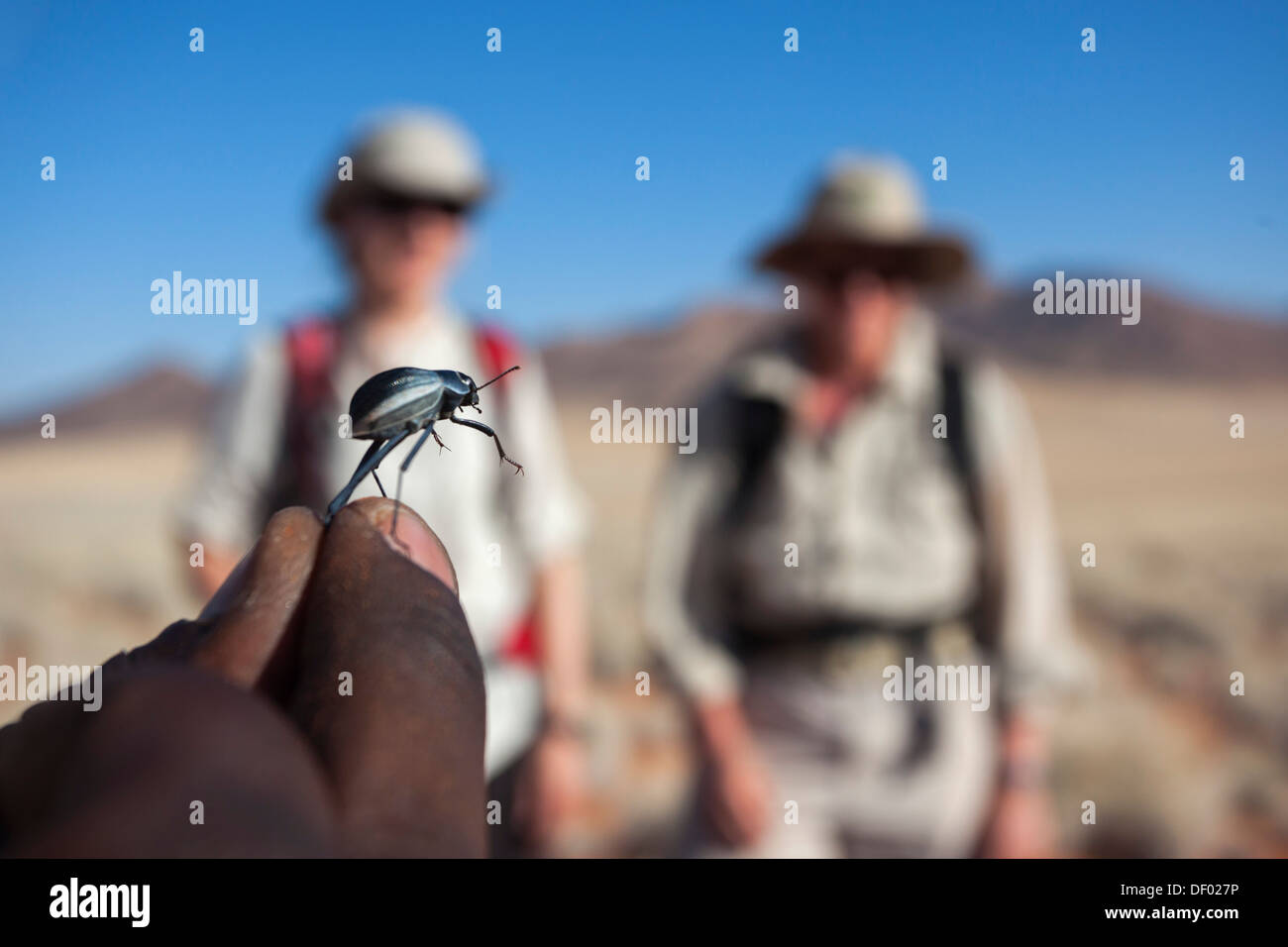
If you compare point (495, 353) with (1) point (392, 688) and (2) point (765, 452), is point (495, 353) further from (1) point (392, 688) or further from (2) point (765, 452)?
(1) point (392, 688)

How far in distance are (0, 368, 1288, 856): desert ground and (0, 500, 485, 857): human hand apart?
9.74 feet

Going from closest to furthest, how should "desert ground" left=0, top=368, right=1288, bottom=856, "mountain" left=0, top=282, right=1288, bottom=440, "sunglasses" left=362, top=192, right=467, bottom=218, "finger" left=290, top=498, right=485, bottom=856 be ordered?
1. "finger" left=290, top=498, right=485, bottom=856
2. "sunglasses" left=362, top=192, right=467, bottom=218
3. "desert ground" left=0, top=368, right=1288, bottom=856
4. "mountain" left=0, top=282, right=1288, bottom=440

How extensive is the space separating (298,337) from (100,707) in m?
2.75

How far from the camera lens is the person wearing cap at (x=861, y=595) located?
163 inches

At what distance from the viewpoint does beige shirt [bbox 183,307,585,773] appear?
145 inches

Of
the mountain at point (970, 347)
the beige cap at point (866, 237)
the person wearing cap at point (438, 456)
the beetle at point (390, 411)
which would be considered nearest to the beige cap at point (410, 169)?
the person wearing cap at point (438, 456)

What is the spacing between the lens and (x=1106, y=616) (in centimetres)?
1508

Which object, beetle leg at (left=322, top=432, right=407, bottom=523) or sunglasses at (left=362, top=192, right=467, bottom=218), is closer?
beetle leg at (left=322, top=432, right=407, bottom=523)

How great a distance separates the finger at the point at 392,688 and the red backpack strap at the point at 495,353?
2369 millimetres

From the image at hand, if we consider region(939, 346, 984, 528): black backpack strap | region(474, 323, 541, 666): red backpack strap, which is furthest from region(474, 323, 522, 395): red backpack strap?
region(939, 346, 984, 528): black backpack strap

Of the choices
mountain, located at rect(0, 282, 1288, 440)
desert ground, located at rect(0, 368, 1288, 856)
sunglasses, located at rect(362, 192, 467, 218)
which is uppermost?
mountain, located at rect(0, 282, 1288, 440)

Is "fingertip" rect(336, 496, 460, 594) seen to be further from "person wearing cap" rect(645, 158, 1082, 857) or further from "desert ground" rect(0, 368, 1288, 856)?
"desert ground" rect(0, 368, 1288, 856)

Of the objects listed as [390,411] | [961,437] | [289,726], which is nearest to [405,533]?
[390,411]

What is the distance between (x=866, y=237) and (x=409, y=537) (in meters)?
3.48
